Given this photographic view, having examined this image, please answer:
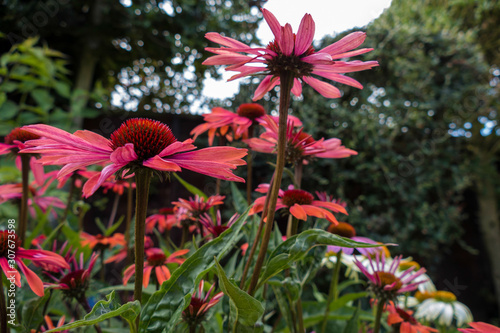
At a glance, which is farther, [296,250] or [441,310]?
[441,310]

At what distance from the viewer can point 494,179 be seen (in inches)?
103

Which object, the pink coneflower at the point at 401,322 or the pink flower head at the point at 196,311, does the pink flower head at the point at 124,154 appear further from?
the pink coneflower at the point at 401,322

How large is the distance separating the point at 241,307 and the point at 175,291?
0.07 meters

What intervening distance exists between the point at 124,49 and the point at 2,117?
1337 mm

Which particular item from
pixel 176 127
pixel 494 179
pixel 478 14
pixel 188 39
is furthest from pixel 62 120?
pixel 478 14

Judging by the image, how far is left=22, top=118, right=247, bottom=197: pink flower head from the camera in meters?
0.28

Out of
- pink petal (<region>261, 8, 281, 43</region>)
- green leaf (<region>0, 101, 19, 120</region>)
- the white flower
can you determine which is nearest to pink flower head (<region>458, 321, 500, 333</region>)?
pink petal (<region>261, 8, 281, 43</region>)

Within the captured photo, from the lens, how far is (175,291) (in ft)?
1.09

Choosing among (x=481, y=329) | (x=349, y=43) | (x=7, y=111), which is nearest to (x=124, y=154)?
(x=349, y=43)

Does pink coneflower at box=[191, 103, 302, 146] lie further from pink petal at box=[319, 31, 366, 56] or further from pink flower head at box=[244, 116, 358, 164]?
pink petal at box=[319, 31, 366, 56]

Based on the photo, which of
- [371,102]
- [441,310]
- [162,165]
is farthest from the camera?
[371,102]

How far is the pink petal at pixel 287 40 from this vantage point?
0.34 m

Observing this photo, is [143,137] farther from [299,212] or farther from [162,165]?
[299,212]

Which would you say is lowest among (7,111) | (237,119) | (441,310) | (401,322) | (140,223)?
(441,310)
